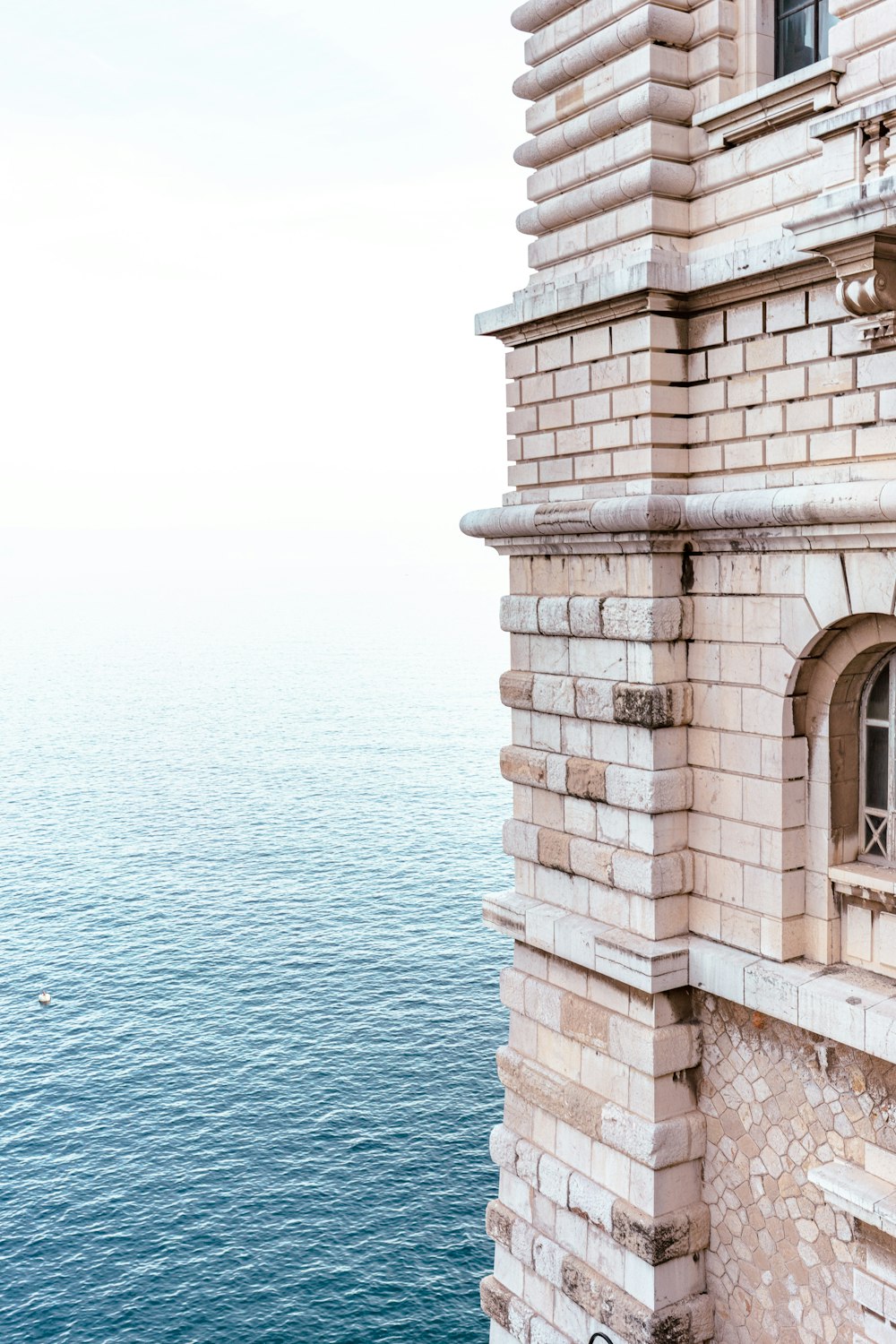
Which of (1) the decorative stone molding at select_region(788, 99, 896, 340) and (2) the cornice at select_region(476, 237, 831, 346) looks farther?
(2) the cornice at select_region(476, 237, 831, 346)

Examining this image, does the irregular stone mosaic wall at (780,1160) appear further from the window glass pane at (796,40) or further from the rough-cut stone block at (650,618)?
the window glass pane at (796,40)

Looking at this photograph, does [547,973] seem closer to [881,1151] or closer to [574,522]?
[881,1151]

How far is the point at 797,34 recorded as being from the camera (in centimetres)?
1205

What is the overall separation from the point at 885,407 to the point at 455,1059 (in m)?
45.5

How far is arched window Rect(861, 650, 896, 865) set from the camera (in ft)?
37.9

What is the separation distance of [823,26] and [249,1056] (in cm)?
4907

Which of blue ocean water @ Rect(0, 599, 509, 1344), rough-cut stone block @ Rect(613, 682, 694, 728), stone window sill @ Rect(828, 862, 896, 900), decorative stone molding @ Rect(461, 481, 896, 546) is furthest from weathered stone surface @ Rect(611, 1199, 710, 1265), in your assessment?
blue ocean water @ Rect(0, 599, 509, 1344)

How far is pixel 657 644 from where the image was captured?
496 inches

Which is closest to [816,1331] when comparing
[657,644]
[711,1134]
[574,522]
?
[711,1134]

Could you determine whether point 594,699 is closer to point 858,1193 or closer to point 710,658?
point 710,658

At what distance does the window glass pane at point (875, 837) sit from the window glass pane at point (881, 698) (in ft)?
3.33

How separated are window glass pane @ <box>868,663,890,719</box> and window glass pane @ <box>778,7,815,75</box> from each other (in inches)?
234

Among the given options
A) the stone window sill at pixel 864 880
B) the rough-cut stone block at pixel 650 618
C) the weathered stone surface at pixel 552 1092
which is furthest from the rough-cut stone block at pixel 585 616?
the weathered stone surface at pixel 552 1092

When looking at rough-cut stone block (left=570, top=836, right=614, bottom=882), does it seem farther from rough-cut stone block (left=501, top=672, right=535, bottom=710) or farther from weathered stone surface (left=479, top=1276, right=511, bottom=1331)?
weathered stone surface (left=479, top=1276, right=511, bottom=1331)
